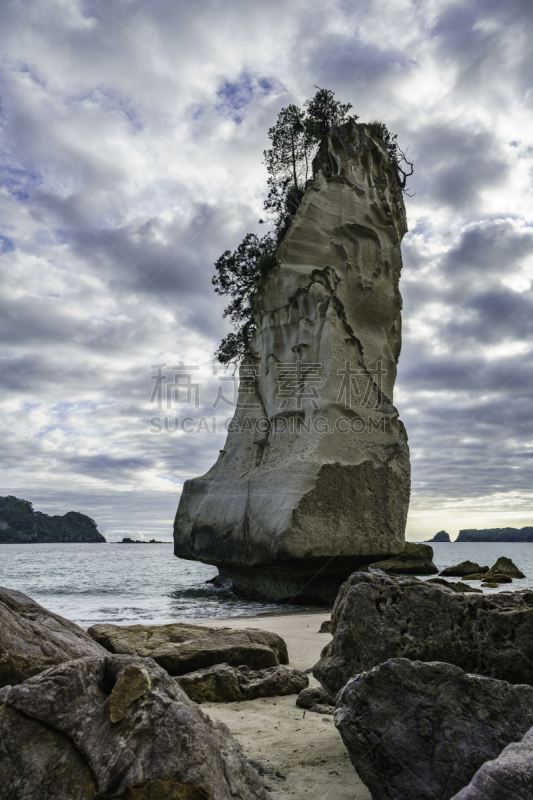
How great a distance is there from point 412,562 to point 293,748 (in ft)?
59.0

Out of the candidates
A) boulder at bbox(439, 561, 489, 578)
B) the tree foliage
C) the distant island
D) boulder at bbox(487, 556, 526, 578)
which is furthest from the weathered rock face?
the distant island

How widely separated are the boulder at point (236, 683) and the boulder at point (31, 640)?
0.60 meters

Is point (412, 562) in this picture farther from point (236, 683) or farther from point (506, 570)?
point (236, 683)

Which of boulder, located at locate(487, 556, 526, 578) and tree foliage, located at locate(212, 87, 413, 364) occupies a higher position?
tree foliage, located at locate(212, 87, 413, 364)

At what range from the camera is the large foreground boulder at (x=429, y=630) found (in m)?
2.34

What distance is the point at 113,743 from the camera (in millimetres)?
1354

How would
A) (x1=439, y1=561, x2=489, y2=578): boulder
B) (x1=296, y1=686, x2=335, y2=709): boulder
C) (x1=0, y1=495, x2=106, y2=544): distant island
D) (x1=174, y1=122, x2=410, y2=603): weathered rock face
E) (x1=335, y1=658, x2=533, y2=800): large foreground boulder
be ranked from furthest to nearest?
(x1=0, y1=495, x2=106, y2=544): distant island, (x1=439, y1=561, x2=489, y2=578): boulder, (x1=174, y1=122, x2=410, y2=603): weathered rock face, (x1=296, y1=686, x2=335, y2=709): boulder, (x1=335, y1=658, x2=533, y2=800): large foreground boulder

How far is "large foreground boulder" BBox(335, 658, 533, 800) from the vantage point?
5.34 ft

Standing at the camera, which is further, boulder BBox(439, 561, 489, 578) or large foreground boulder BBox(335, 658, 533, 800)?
boulder BBox(439, 561, 489, 578)

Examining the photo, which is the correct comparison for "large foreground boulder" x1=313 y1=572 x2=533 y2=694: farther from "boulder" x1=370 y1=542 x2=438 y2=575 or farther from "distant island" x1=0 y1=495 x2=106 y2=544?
"distant island" x1=0 y1=495 x2=106 y2=544

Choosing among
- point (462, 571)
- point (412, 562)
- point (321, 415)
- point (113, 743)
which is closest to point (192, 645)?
point (113, 743)

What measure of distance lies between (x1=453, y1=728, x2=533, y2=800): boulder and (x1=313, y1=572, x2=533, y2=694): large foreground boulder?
1.09m

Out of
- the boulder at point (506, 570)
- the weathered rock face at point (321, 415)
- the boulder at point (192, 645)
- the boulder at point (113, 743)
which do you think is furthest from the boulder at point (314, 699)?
the boulder at point (506, 570)

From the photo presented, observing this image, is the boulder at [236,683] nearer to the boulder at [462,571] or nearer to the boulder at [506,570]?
the boulder at [506,570]
